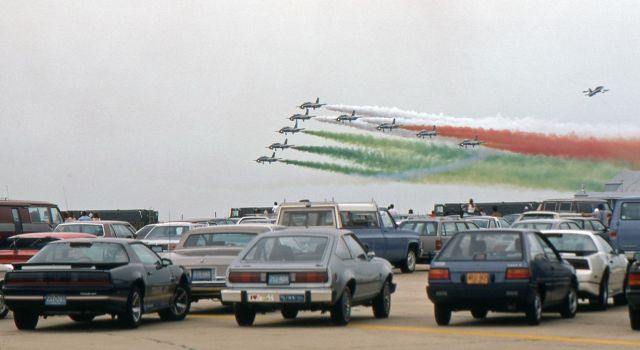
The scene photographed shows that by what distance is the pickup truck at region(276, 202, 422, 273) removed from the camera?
28312 millimetres

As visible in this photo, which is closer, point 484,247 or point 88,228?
point 484,247

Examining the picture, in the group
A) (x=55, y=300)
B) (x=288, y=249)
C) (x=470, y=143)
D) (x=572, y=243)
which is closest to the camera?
(x=55, y=300)

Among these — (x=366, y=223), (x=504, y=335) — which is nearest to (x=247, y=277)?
(x=504, y=335)

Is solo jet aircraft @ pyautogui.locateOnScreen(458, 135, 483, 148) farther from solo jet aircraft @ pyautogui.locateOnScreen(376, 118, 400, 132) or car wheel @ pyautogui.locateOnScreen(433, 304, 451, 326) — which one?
car wheel @ pyautogui.locateOnScreen(433, 304, 451, 326)

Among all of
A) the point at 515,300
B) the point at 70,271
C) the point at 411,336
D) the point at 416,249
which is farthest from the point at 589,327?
the point at 416,249

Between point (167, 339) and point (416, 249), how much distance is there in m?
20.2

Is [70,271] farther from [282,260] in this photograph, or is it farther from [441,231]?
[441,231]

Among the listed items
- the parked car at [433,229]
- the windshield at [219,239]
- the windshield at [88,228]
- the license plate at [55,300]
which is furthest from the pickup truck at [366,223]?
the license plate at [55,300]

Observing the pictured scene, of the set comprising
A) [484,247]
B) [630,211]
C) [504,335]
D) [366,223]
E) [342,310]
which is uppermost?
[630,211]

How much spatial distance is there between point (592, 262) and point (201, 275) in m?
6.69

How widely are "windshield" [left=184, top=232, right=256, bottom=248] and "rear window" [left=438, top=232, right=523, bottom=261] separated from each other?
445 cm

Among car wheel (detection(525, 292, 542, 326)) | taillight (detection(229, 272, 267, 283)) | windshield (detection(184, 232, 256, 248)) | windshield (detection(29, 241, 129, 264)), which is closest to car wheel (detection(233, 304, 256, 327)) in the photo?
taillight (detection(229, 272, 267, 283))

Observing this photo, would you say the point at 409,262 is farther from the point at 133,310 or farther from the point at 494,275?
the point at 133,310

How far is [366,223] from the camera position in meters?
32.3
